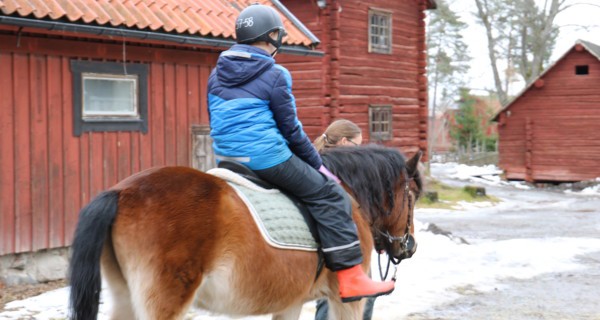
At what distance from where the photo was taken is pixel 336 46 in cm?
2045

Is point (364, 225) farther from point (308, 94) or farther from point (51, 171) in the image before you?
point (308, 94)


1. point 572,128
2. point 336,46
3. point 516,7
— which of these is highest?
point 516,7

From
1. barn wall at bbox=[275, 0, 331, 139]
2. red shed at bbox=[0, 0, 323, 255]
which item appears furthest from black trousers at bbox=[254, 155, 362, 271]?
barn wall at bbox=[275, 0, 331, 139]

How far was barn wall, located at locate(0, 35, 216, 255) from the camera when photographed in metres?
8.52

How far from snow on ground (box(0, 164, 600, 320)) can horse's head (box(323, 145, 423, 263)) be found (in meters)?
1.62

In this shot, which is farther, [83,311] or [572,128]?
[572,128]

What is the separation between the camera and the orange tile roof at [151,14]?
815 centimetres

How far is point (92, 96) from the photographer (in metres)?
9.44

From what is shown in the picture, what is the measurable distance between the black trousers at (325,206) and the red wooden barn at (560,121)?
28790 millimetres

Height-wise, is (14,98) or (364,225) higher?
(14,98)

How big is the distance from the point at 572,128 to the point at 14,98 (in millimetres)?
27506

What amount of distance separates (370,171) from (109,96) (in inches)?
222

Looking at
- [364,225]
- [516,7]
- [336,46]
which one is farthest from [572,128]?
[364,225]

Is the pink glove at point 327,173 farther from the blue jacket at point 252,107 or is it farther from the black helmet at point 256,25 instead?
the black helmet at point 256,25
